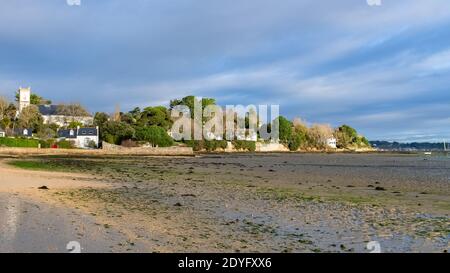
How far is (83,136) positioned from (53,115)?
31.0m

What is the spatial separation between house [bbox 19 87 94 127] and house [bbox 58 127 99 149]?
62.7 ft

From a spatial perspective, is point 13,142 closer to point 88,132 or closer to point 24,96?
point 88,132

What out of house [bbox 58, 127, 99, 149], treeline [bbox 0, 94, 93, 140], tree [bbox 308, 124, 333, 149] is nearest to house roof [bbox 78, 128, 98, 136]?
house [bbox 58, 127, 99, 149]

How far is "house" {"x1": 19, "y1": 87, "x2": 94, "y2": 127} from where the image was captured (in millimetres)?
107312

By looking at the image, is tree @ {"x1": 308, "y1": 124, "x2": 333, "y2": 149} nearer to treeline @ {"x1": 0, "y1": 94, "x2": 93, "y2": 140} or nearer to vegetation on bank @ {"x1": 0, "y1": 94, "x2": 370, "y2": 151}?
vegetation on bank @ {"x1": 0, "y1": 94, "x2": 370, "y2": 151}

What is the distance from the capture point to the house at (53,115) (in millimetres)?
107312

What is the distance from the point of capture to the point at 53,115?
110312mm

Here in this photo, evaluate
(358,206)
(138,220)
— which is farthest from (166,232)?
(358,206)

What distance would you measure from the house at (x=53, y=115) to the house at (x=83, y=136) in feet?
62.7

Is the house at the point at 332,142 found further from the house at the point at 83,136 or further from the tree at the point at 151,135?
the house at the point at 83,136

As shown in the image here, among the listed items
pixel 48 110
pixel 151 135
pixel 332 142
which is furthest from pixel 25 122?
pixel 332 142

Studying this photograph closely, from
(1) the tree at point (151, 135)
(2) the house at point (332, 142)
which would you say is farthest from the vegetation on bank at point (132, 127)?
(2) the house at point (332, 142)

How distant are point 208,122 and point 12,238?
110m
